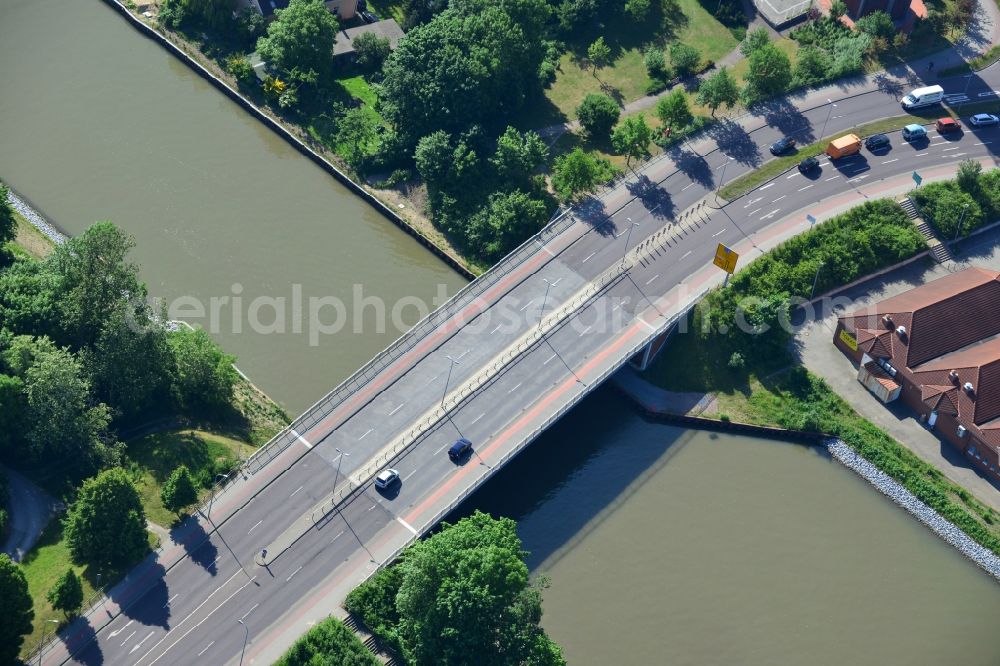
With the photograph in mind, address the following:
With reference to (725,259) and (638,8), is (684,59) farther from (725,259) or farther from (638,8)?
(725,259)

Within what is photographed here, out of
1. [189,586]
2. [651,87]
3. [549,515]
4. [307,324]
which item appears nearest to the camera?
[189,586]

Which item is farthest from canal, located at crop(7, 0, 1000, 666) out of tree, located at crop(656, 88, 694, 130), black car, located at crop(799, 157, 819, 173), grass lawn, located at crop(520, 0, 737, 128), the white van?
the white van

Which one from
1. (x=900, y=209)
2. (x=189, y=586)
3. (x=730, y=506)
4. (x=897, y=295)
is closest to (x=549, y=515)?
(x=730, y=506)

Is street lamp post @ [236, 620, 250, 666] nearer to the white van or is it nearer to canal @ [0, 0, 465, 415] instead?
canal @ [0, 0, 465, 415]

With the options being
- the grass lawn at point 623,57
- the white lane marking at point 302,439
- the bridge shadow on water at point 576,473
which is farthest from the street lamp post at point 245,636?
the grass lawn at point 623,57

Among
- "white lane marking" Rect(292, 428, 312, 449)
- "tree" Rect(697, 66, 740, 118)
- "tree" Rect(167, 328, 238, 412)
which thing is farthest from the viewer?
"tree" Rect(697, 66, 740, 118)

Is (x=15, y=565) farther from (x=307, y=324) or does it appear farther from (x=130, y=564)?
(x=307, y=324)

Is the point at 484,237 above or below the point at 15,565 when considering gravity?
below
